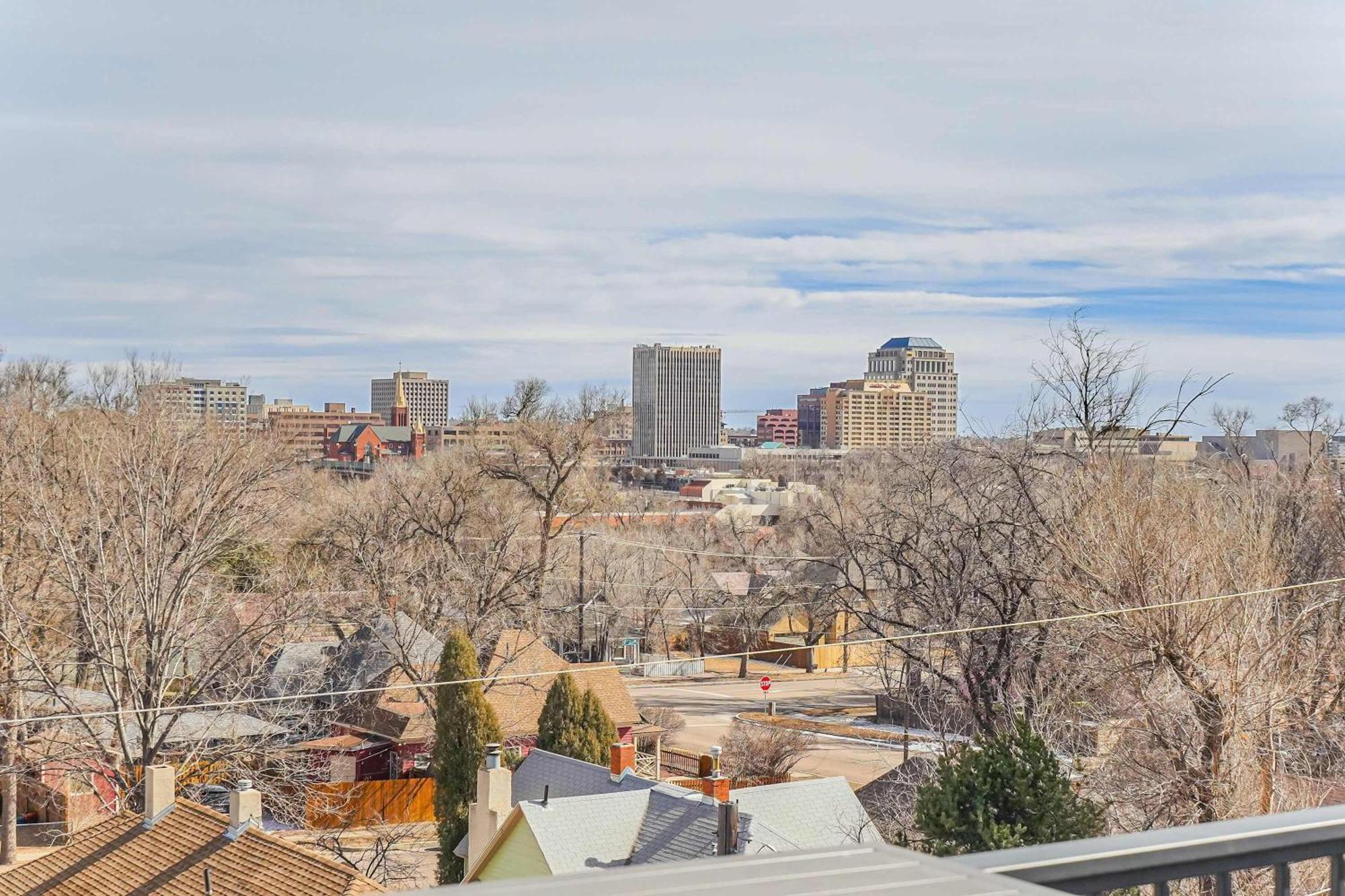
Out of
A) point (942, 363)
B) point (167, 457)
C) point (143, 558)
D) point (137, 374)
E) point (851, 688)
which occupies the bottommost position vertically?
point (851, 688)

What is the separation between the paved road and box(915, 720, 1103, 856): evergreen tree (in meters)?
13.0

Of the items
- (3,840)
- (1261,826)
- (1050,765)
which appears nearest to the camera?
(1261,826)

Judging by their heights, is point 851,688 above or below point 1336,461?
below

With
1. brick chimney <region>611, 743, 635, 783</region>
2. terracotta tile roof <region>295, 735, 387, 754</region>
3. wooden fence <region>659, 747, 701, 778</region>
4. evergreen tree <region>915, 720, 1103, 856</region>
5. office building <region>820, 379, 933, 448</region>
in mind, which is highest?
office building <region>820, 379, 933, 448</region>

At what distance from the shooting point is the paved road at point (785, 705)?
25.2 meters

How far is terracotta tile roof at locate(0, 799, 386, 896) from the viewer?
37.6 feet

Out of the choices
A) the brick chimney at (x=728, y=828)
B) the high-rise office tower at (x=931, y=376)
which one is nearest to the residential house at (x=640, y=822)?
the brick chimney at (x=728, y=828)

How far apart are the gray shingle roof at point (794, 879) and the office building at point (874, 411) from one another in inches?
6316

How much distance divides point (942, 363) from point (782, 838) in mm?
183558

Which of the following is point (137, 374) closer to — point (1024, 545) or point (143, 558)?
point (143, 558)

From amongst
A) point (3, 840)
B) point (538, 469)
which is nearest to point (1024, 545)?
point (3, 840)

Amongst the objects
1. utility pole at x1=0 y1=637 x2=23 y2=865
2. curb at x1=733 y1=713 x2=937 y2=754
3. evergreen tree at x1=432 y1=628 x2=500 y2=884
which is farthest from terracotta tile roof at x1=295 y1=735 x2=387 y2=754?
curb at x1=733 y1=713 x2=937 y2=754

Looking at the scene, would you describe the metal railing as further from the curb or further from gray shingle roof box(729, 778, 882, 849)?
the curb

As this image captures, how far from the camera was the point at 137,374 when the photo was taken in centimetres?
2805
